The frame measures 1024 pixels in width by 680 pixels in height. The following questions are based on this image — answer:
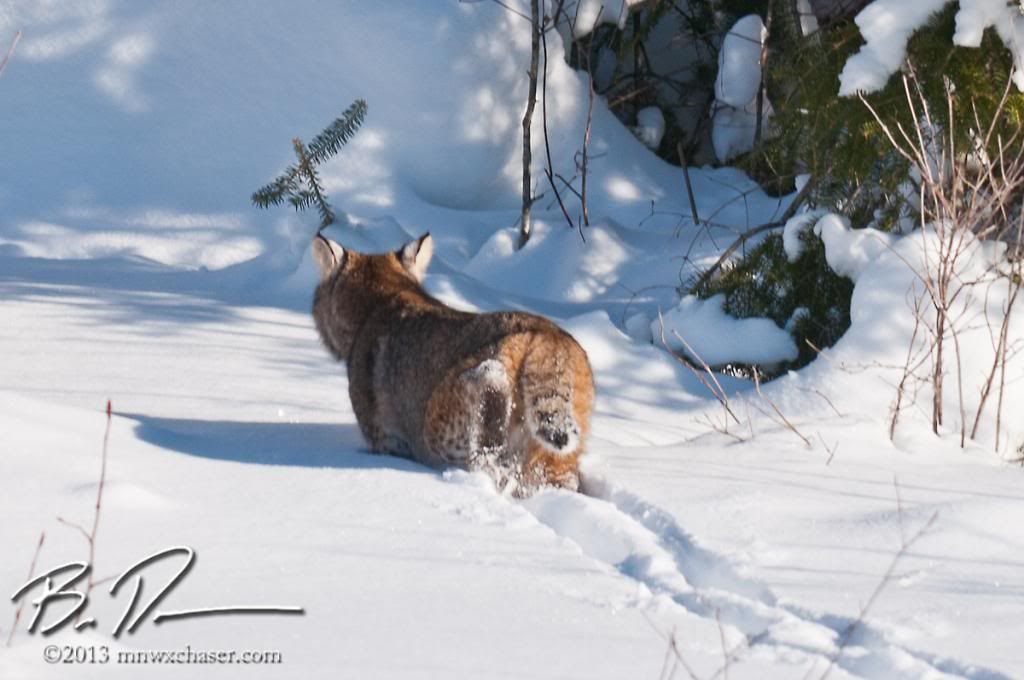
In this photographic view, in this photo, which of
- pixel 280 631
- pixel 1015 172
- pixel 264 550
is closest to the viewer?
pixel 280 631

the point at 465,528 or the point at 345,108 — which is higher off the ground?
the point at 345,108

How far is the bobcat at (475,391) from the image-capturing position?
184 inches

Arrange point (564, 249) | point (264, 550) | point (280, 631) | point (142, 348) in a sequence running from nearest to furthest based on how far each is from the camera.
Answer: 1. point (280, 631)
2. point (264, 550)
3. point (142, 348)
4. point (564, 249)

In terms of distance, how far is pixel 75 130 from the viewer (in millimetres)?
9992

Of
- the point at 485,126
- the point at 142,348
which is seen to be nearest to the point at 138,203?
the point at 485,126

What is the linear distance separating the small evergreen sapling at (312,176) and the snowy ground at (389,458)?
0.23m

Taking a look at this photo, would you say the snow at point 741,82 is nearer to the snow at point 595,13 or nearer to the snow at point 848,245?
the snow at point 595,13

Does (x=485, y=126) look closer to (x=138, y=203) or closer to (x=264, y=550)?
(x=138, y=203)

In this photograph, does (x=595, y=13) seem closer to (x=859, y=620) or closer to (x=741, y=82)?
(x=741, y=82)

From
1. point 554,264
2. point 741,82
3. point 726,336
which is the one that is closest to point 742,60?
point 741,82

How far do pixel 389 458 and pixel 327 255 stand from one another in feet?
4.10

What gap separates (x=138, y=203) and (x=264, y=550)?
21.5 ft

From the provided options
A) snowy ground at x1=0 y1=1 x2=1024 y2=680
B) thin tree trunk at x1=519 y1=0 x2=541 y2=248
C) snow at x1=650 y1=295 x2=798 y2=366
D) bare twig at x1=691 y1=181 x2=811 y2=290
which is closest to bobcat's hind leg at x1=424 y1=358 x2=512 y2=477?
snowy ground at x1=0 y1=1 x2=1024 y2=680

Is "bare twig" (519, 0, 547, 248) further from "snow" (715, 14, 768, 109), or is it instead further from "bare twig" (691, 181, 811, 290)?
"snow" (715, 14, 768, 109)
